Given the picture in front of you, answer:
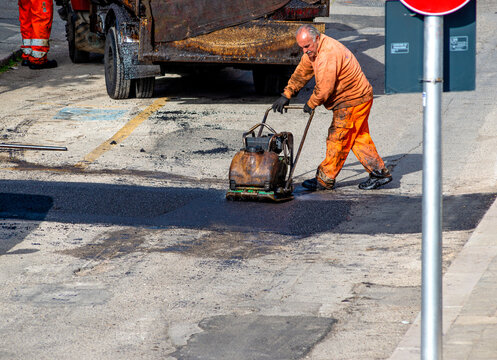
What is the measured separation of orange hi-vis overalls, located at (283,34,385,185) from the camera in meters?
8.23

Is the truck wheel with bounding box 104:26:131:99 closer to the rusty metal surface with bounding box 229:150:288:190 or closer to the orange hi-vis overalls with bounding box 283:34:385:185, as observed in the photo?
the orange hi-vis overalls with bounding box 283:34:385:185

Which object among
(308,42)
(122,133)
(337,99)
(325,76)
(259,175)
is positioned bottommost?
(259,175)

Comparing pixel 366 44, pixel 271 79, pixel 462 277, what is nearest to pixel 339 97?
pixel 462 277

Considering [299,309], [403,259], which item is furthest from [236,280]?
[403,259]

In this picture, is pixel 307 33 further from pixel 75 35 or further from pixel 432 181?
pixel 75 35

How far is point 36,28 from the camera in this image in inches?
Answer: 598

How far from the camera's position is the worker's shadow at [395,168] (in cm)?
907

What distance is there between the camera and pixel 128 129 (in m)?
11.1

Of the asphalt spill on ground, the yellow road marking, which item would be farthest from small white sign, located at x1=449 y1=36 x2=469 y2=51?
the yellow road marking

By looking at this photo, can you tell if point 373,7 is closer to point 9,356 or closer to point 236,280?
point 236,280

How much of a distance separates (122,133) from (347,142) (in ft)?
11.2

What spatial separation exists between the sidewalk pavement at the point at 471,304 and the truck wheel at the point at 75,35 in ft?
31.2

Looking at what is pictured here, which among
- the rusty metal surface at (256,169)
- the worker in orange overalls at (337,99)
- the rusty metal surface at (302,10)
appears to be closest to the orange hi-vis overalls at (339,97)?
the worker in orange overalls at (337,99)

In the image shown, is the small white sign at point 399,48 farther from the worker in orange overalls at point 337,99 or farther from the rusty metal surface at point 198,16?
the rusty metal surface at point 198,16
